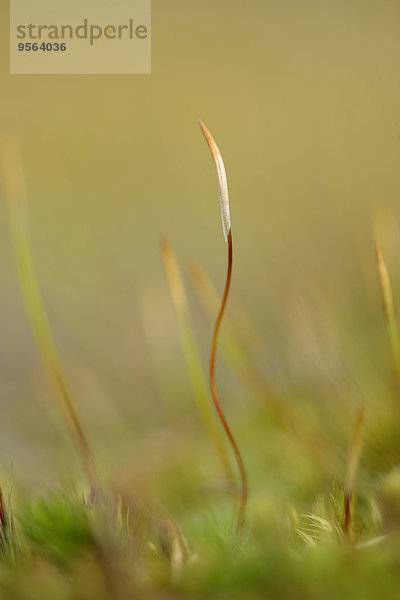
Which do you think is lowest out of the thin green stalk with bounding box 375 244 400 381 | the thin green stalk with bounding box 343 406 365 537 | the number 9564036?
the thin green stalk with bounding box 343 406 365 537

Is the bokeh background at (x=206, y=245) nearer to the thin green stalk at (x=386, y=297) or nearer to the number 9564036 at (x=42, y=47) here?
the thin green stalk at (x=386, y=297)

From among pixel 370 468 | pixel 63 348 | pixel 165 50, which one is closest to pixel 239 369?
pixel 370 468

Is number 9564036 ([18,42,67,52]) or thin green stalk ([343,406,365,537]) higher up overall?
number 9564036 ([18,42,67,52])

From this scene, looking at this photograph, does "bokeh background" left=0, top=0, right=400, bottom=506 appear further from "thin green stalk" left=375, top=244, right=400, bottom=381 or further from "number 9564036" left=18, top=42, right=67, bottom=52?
"number 9564036" left=18, top=42, right=67, bottom=52

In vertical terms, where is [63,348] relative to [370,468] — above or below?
below

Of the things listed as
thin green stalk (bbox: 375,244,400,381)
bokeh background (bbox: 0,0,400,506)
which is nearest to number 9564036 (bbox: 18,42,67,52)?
bokeh background (bbox: 0,0,400,506)

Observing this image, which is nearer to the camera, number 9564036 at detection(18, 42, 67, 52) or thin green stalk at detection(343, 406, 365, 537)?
thin green stalk at detection(343, 406, 365, 537)

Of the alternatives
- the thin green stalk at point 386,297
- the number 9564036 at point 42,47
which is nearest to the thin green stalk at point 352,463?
the thin green stalk at point 386,297

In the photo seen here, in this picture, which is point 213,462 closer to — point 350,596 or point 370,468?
point 370,468
